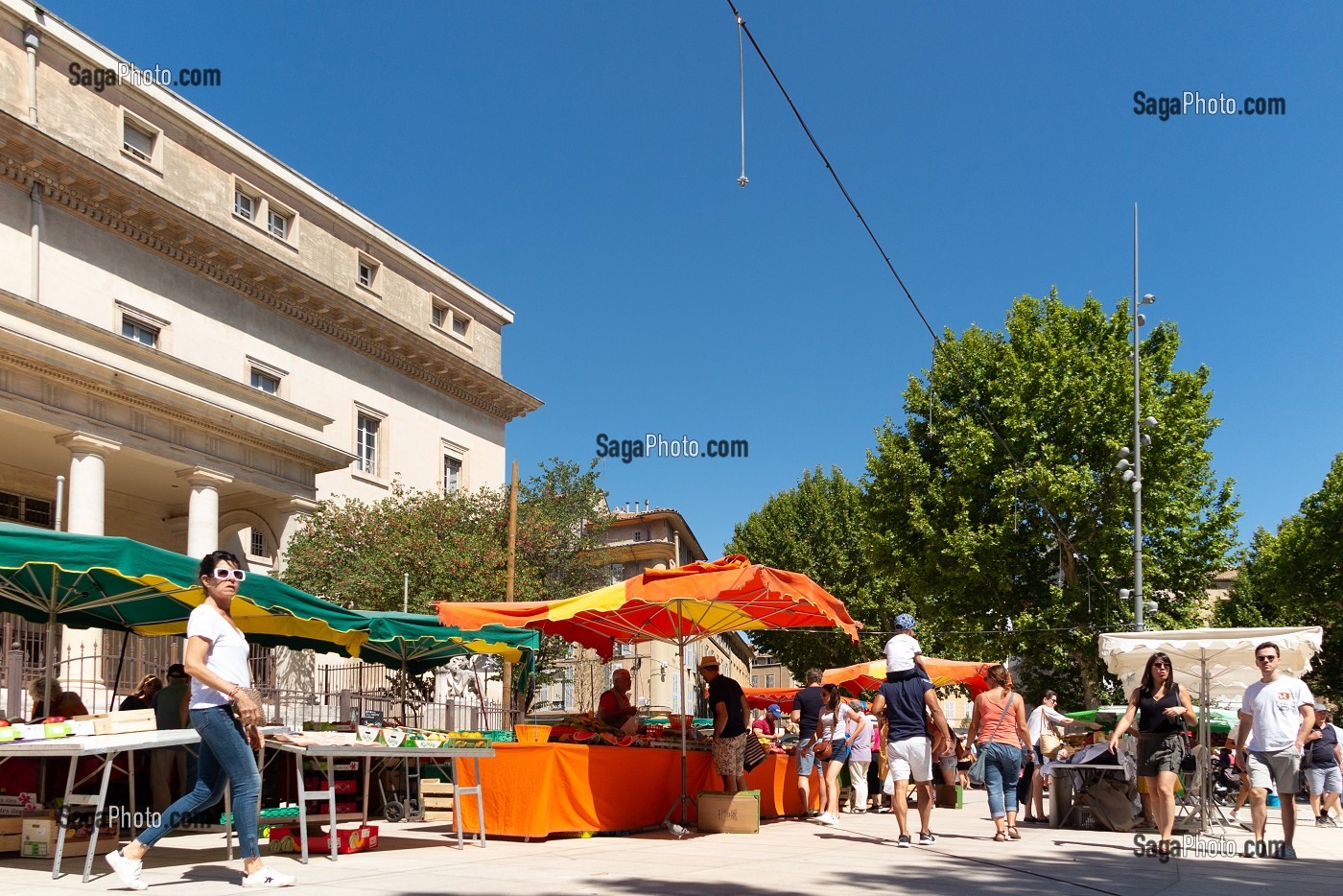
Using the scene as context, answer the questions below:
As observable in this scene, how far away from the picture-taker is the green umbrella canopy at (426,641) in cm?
1300

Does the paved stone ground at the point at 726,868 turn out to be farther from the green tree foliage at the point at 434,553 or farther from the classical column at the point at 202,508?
the green tree foliage at the point at 434,553

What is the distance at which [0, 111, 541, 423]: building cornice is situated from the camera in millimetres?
26047

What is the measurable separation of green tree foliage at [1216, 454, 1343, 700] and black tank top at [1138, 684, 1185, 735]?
108 ft

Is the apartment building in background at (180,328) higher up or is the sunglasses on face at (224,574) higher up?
the apartment building in background at (180,328)

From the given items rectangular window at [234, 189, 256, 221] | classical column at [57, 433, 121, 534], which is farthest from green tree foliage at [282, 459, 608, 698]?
rectangular window at [234, 189, 256, 221]

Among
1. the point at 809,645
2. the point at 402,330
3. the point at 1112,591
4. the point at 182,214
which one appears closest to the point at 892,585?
the point at 809,645

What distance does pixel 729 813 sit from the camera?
11859mm

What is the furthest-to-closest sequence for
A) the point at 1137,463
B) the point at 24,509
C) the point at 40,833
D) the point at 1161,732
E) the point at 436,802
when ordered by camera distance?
1. the point at 1137,463
2. the point at 24,509
3. the point at 436,802
4. the point at 1161,732
5. the point at 40,833

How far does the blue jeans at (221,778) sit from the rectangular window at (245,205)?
2975cm

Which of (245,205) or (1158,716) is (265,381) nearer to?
(245,205)

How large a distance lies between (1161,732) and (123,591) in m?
9.44

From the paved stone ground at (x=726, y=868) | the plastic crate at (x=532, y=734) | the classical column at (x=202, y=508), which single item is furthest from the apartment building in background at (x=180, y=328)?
the paved stone ground at (x=726, y=868)

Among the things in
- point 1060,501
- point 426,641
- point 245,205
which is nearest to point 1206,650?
point 426,641

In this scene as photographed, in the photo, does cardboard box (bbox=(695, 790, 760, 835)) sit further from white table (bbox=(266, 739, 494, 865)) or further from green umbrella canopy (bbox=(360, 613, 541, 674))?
green umbrella canopy (bbox=(360, 613, 541, 674))
